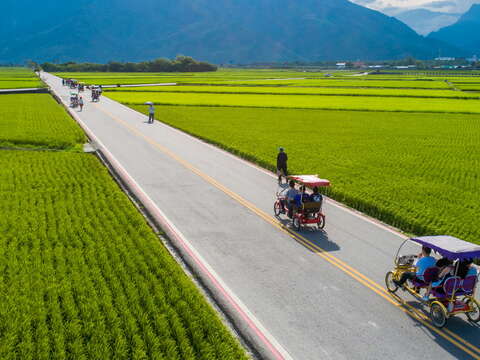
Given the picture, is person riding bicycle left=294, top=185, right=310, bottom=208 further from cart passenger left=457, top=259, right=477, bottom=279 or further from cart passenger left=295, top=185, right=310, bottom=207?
cart passenger left=457, top=259, right=477, bottom=279

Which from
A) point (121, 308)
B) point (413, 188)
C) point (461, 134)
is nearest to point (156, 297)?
point (121, 308)

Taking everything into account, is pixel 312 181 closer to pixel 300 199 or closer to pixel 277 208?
pixel 300 199

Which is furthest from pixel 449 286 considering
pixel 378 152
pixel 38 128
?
pixel 38 128

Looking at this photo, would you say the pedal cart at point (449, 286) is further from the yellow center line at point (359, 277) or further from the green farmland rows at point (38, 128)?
the green farmland rows at point (38, 128)

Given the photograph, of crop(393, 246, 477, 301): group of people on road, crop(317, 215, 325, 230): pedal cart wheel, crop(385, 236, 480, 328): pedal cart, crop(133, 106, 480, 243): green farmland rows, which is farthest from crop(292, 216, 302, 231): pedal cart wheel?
crop(385, 236, 480, 328): pedal cart

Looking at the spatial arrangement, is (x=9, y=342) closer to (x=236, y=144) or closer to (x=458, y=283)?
(x=458, y=283)
